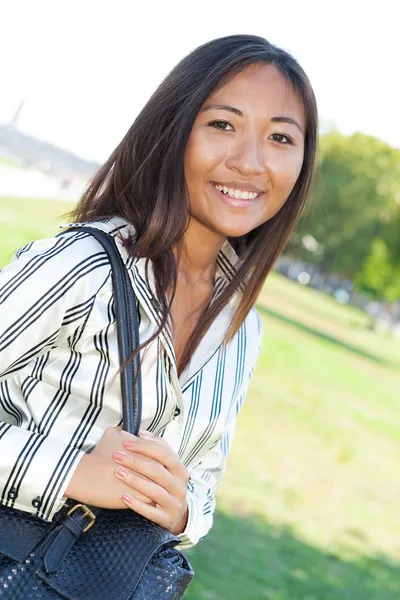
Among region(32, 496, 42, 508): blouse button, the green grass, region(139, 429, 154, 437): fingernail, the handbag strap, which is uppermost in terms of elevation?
the handbag strap

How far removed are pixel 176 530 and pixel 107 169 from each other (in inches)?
41.4

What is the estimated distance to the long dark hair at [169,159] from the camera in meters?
2.66

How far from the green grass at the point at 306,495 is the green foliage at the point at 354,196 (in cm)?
4368

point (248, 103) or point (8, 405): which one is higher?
point (248, 103)

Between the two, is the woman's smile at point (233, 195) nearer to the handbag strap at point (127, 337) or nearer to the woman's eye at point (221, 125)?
the woman's eye at point (221, 125)

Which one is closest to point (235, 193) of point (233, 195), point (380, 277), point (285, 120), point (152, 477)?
point (233, 195)

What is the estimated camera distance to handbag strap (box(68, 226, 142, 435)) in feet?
7.43

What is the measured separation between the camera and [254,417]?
533 inches

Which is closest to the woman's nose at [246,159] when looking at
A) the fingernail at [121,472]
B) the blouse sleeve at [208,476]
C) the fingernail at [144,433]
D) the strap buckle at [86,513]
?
the blouse sleeve at [208,476]

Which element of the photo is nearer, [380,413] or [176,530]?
[176,530]

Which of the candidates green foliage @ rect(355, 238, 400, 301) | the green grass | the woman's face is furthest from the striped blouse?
green foliage @ rect(355, 238, 400, 301)

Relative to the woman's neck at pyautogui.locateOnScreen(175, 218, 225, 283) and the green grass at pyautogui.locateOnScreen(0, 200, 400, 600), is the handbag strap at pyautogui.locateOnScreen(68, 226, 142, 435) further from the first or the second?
the green grass at pyautogui.locateOnScreen(0, 200, 400, 600)

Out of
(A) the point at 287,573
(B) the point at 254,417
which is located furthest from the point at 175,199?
(B) the point at 254,417

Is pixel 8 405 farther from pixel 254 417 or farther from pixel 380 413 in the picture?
pixel 380 413
